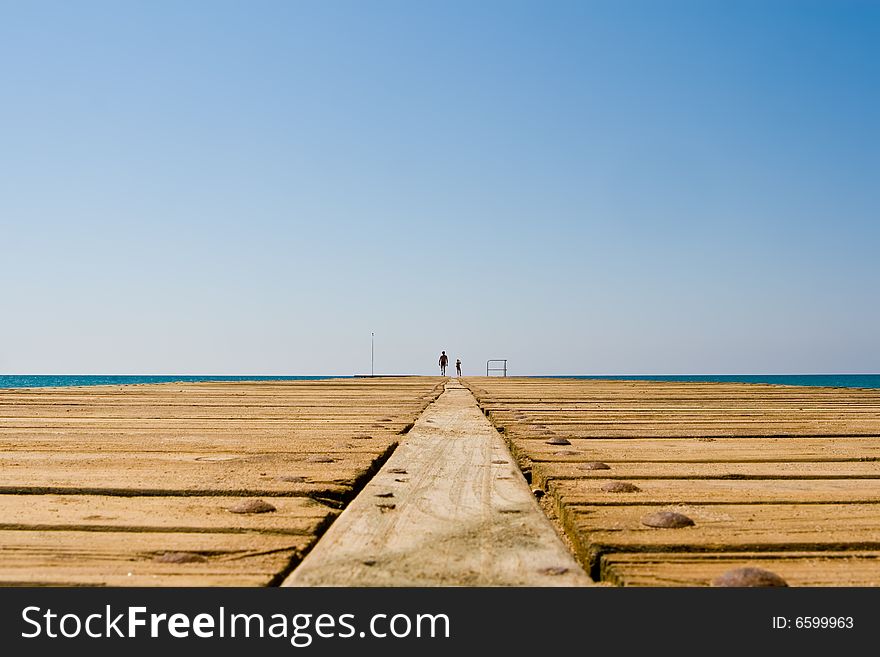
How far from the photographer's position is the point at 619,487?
2033mm

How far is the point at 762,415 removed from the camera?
5.23 meters

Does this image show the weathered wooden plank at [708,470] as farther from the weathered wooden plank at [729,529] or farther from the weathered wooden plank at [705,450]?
the weathered wooden plank at [729,529]

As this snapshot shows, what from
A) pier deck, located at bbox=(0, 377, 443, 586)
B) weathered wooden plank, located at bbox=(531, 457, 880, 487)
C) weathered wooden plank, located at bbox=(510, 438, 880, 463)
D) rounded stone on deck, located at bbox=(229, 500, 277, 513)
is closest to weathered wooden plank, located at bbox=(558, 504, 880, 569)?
weathered wooden plank, located at bbox=(531, 457, 880, 487)

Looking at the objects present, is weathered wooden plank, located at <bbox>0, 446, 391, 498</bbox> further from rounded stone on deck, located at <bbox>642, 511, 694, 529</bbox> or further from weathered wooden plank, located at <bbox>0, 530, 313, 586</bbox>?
rounded stone on deck, located at <bbox>642, 511, 694, 529</bbox>

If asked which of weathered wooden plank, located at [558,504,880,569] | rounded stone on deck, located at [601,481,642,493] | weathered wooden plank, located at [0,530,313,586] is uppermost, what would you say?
rounded stone on deck, located at [601,481,642,493]

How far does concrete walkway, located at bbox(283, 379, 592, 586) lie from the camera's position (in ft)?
4.12

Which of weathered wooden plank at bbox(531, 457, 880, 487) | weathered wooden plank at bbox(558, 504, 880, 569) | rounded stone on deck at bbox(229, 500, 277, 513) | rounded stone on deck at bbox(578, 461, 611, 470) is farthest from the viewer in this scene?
rounded stone on deck at bbox(578, 461, 611, 470)

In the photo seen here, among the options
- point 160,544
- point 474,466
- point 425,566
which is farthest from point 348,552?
point 474,466

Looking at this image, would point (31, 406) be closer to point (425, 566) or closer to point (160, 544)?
point (160, 544)

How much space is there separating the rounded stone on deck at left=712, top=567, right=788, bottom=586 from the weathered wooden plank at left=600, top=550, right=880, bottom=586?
27 mm

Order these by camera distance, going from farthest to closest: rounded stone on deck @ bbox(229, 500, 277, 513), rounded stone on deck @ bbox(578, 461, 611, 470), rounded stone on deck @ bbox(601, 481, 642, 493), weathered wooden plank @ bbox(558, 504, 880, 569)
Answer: rounded stone on deck @ bbox(578, 461, 611, 470) < rounded stone on deck @ bbox(601, 481, 642, 493) < rounded stone on deck @ bbox(229, 500, 277, 513) < weathered wooden plank @ bbox(558, 504, 880, 569)

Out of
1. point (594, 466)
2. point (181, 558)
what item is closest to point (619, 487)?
point (594, 466)

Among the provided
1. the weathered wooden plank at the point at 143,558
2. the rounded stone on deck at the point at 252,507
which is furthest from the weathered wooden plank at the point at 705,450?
the weathered wooden plank at the point at 143,558

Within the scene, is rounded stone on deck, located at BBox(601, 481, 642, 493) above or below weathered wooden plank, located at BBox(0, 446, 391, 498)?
above
